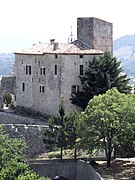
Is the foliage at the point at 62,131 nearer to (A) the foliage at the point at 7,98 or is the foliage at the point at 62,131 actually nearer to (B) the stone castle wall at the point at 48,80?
(B) the stone castle wall at the point at 48,80

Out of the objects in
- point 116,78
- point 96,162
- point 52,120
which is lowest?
point 96,162

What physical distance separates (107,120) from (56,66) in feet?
49.7

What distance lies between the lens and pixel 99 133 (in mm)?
44875

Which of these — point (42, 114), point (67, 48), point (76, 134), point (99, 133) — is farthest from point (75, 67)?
point (99, 133)

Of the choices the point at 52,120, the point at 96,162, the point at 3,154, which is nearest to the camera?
the point at 3,154

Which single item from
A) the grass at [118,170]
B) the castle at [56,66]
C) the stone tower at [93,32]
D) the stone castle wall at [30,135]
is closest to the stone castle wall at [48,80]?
the castle at [56,66]

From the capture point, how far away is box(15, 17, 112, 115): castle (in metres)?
57.2

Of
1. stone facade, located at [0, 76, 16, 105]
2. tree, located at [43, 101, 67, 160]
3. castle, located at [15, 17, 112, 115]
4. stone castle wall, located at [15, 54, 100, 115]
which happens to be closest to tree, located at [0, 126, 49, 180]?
tree, located at [43, 101, 67, 160]

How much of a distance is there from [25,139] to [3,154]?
36.6 feet

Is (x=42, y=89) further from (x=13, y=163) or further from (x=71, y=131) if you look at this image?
(x=13, y=163)

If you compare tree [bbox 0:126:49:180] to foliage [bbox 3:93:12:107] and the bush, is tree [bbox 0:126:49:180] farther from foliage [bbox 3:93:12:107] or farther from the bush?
foliage [bbox 3:93:12:107]

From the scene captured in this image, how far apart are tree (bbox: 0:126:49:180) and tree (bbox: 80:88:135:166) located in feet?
18.3

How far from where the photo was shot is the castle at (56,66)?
57.2 meters

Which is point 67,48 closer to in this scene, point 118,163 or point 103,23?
point 103,23
